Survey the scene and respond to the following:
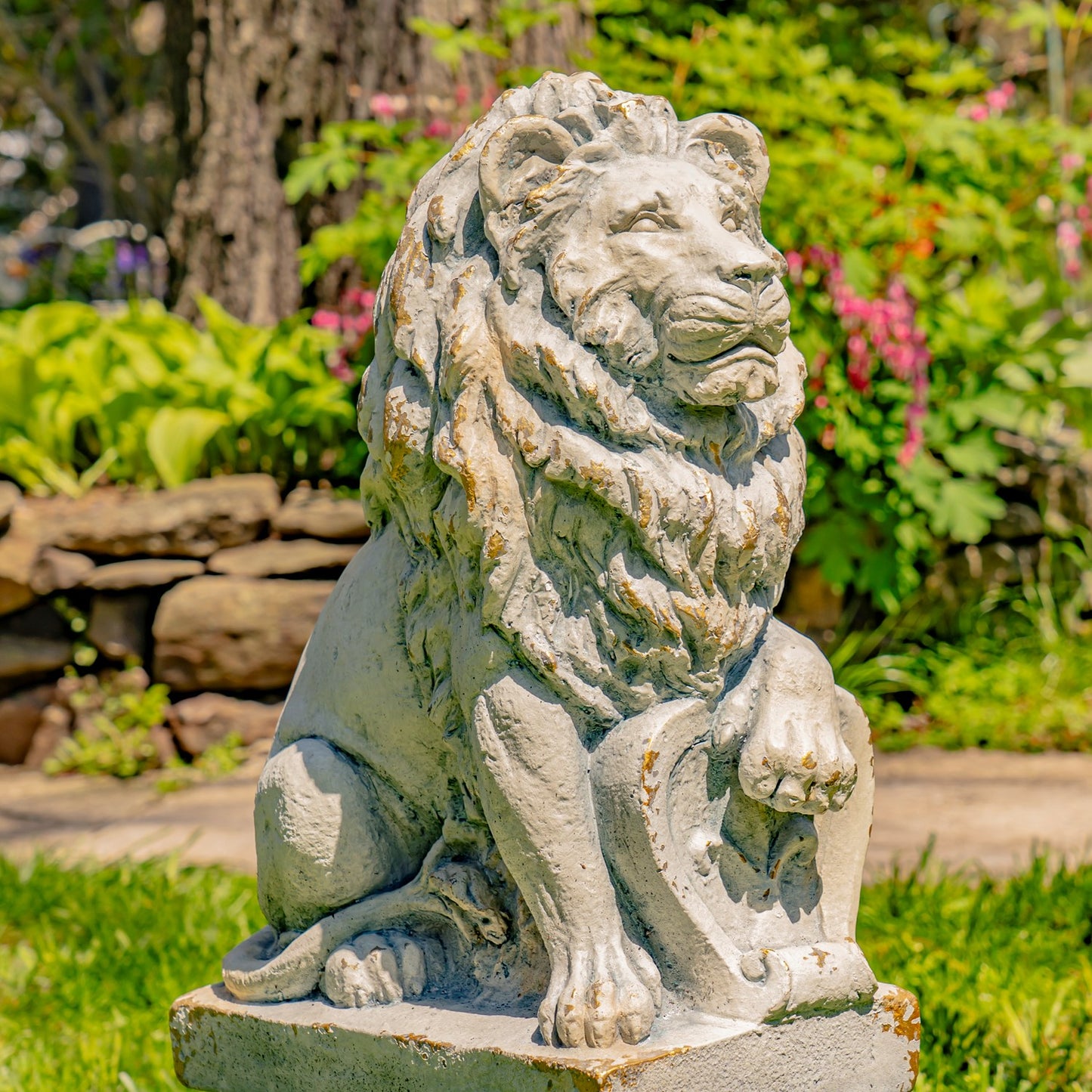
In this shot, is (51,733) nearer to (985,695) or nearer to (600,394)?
(985,695)

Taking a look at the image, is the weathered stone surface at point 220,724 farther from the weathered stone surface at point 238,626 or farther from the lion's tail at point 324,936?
the lion's tail at point 324,936

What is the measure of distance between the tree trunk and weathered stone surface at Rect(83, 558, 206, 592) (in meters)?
1.53

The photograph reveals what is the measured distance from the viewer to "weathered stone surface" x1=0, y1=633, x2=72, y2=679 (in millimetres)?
5652

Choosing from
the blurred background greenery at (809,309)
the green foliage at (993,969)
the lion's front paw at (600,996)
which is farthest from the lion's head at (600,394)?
the blurred background greenery at (809,309)

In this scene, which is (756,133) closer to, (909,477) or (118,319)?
(909,477)

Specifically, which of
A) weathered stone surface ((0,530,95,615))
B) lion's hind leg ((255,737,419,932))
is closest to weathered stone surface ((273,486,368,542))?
weathered stone surface ((0,530,95,615))

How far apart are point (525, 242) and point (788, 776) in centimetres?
81

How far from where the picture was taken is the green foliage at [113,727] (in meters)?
5.49

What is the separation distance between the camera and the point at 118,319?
636 centimetres

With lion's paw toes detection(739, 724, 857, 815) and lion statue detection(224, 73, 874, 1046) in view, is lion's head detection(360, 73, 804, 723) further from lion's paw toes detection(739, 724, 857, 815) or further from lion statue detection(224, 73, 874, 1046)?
lion's paw toes detection(739, 724, 857, 815)

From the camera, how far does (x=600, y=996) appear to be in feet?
5.99

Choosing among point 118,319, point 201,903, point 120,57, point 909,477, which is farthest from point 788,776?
point 120,57

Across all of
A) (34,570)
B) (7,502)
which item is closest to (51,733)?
(34,570)

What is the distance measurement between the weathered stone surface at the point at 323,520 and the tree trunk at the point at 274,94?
139 centimetres
